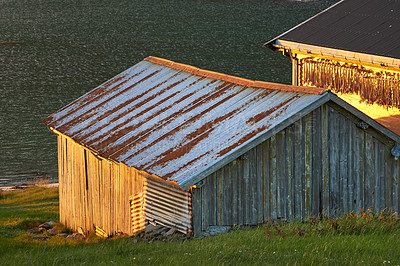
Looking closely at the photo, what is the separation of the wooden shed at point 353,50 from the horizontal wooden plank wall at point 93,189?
7736 millimetres

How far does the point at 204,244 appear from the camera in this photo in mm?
11336

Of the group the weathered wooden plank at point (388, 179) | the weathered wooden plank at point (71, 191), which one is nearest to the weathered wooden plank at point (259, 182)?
the weathered wooden plank at point (388, 179)

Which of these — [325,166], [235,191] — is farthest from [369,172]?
[235,191]

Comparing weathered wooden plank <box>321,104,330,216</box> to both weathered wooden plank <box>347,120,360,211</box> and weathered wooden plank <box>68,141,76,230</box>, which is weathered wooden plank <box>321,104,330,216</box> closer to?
weathered wooden plank <box>347,120,360,211</box>

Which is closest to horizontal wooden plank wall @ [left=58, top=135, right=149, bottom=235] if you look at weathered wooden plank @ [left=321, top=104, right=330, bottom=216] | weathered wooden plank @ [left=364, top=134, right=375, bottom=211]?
weathered wooden plank @ [left=321, top=104, right=330, bottom=216]

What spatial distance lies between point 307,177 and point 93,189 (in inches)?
236

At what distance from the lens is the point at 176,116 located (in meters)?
16.2

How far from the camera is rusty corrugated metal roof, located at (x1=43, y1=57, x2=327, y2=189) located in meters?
13.9

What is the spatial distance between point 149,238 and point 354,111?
504 centimetres

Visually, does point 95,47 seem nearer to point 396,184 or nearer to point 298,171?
point 396,184

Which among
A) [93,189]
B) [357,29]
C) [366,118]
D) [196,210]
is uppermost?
[357,29]

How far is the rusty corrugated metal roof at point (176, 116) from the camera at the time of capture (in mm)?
13914

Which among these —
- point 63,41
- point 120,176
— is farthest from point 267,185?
point 63,41

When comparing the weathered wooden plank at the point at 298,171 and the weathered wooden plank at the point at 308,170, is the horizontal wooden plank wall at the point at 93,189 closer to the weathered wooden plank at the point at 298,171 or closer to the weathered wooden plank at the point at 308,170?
the weathered wooden plank at the point at 298,171
